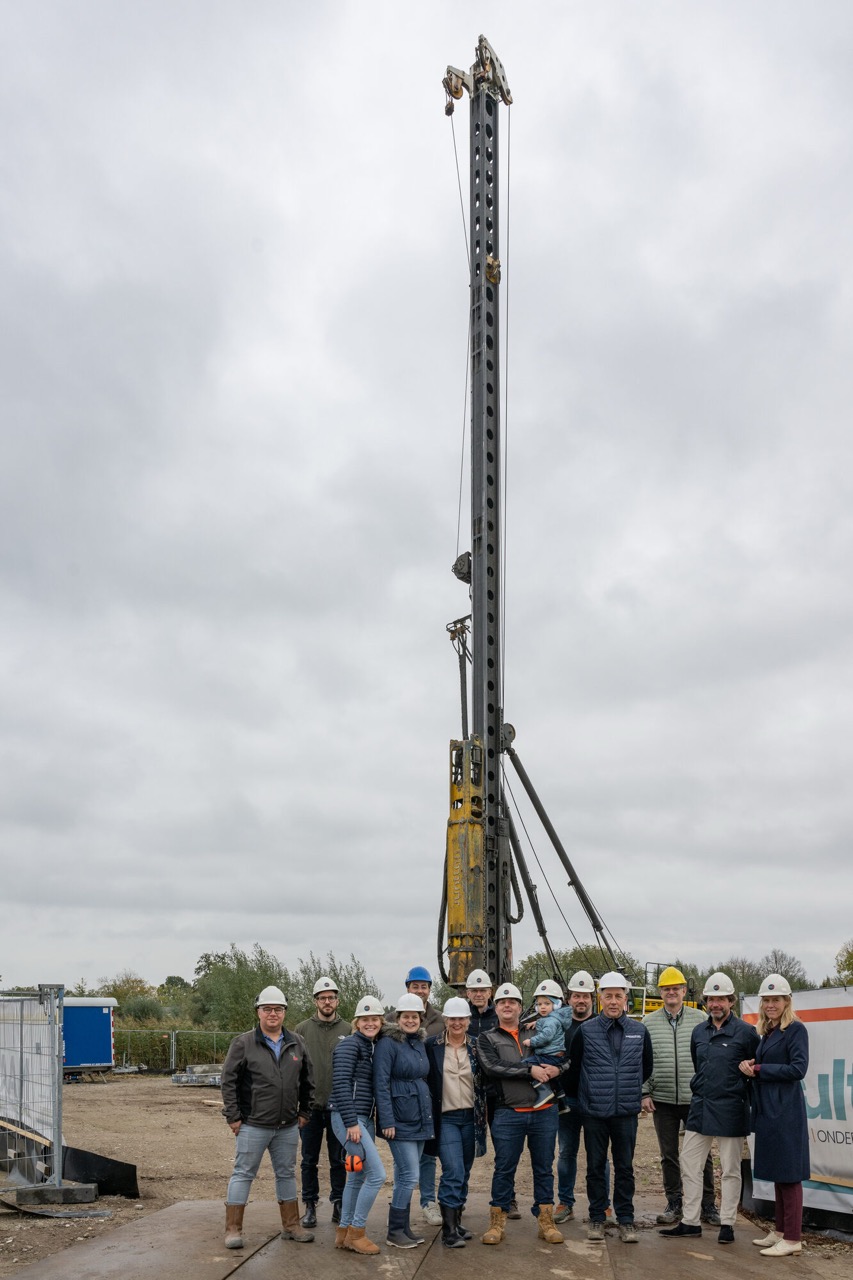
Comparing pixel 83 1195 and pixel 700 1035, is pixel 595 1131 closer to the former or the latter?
pixel 700 1035

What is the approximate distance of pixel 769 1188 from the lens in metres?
9.14

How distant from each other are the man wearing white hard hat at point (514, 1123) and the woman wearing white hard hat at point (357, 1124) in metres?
0.78

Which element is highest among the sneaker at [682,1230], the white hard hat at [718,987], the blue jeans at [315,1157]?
the white hard hat at [718,987]

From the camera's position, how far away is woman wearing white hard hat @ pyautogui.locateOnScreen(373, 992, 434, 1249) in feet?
24.8

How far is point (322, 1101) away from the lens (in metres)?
8.20

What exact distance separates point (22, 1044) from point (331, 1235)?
335cm

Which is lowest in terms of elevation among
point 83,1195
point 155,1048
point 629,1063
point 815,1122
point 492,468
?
point 155,1048

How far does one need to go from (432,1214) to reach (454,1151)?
1.05m

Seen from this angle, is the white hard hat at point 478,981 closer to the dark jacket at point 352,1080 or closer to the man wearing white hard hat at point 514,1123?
the man wearing white hard hat at point 514,1123

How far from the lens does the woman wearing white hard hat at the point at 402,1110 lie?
756cm

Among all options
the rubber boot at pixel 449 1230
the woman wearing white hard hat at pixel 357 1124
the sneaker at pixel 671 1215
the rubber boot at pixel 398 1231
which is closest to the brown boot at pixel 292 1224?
the woman wearing white hard hat at pixel 357 1124

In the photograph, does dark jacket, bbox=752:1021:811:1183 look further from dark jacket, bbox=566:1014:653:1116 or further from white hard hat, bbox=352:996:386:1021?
white hard hat, bbox=352:996:386:1021

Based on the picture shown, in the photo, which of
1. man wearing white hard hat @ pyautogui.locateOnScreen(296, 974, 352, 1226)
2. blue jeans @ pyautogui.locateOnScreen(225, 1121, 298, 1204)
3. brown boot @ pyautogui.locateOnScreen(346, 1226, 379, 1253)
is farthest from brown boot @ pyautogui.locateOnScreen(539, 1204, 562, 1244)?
blue jeans @ pyautogui.locateOnScreen(225, 1121, 298, 1204)

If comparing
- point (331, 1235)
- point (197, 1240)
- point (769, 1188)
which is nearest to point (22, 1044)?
point (197, 1240)
